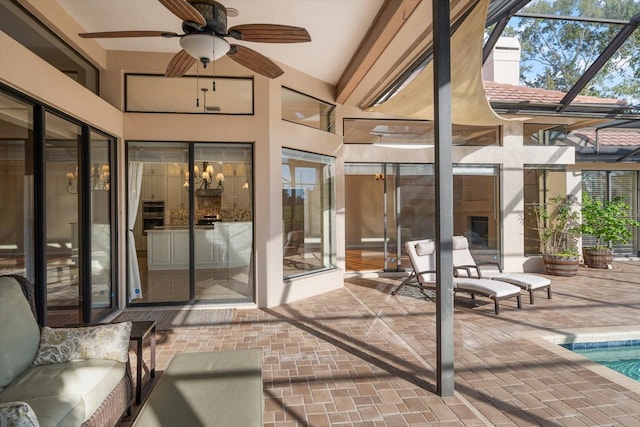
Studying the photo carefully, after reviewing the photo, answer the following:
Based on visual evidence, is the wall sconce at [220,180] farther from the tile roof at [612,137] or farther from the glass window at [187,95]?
the tile roof at [612,137]

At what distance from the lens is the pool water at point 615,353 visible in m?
3.82

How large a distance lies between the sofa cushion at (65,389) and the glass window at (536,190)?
339 inches

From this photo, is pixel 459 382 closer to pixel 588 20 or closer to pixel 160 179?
pixel 160 179

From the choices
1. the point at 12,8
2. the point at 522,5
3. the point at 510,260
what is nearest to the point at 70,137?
the point at 12,8

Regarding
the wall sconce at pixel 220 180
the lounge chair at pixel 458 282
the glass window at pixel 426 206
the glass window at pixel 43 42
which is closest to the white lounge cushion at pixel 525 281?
the lounge chair at pixel 458 282

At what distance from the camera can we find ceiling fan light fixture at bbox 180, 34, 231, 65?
2762 millimetres

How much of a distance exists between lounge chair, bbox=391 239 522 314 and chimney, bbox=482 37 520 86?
331 centimetres

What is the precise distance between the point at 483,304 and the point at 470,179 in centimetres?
360

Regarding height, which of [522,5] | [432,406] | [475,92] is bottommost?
[432,406]

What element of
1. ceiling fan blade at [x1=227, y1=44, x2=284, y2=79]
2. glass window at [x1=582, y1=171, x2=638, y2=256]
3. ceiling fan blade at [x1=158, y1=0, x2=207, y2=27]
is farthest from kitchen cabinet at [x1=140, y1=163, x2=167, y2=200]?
glass window at [x1=582, y1=171, x2=638, y2=256]

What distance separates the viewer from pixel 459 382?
10.8 feet

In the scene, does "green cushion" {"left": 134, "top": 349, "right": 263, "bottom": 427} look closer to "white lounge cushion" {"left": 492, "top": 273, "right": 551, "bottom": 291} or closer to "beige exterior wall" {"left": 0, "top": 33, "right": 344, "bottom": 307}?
"beige exterior wall" {"left": 0, "top": 33, "right": 344, "bottom": 307}

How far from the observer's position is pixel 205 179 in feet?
18.4

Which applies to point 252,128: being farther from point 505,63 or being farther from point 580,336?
point 505,63
